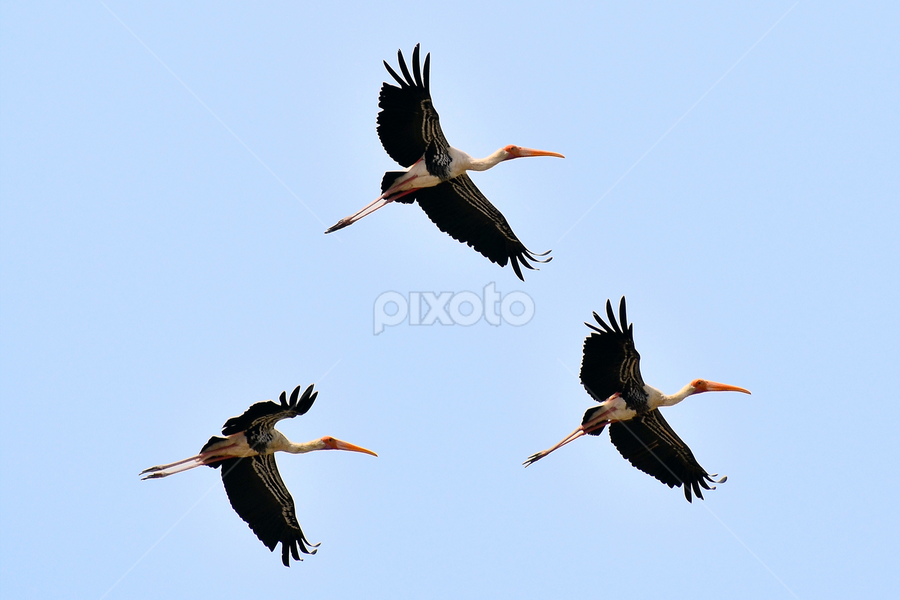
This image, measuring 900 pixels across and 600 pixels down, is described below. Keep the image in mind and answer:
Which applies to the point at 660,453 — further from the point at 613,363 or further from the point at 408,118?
the point at 408,118

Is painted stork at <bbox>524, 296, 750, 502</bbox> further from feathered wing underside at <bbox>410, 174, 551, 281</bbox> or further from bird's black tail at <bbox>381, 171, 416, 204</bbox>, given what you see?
bird's black tail at <bbox>381, 171, 416, 204</bbox>

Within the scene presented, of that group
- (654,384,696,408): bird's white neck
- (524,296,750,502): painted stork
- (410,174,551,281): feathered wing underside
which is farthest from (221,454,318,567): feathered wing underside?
(654,384,696,408): bird's white neck

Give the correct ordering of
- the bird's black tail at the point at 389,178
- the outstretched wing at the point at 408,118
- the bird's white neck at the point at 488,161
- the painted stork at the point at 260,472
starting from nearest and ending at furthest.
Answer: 1. the painted stork at the point at 260,472
2. the outstretched wing at the point at 408,118
3. the bird's black tail at the point at 389,178
4. the bird's white neck at the point at 488,161

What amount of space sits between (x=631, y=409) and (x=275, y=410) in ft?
20.1

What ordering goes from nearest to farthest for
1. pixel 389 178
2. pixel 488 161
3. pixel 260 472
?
pixel 260 472
pixel 389 178
pixel 488 161

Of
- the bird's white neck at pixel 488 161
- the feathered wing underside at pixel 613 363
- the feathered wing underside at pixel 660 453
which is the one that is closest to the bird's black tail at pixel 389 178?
the bird's white neck at pixel 488 161

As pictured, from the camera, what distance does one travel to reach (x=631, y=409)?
22.3 m

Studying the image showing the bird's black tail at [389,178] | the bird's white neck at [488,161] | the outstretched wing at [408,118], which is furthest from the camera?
the bird's white neck at [488,161]

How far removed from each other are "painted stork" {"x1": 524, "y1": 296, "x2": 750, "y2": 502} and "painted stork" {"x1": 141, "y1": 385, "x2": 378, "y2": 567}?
3851 mm

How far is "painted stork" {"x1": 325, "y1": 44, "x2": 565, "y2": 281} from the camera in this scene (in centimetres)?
2186

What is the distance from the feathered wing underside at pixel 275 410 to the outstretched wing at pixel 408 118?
195 inches

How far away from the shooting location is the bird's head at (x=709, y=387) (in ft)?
76.0

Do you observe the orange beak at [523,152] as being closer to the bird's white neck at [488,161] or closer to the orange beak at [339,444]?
the bird's white neck at [488,161]

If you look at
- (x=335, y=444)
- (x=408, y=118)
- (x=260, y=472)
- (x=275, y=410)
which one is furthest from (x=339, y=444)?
(x=408, y=118)
